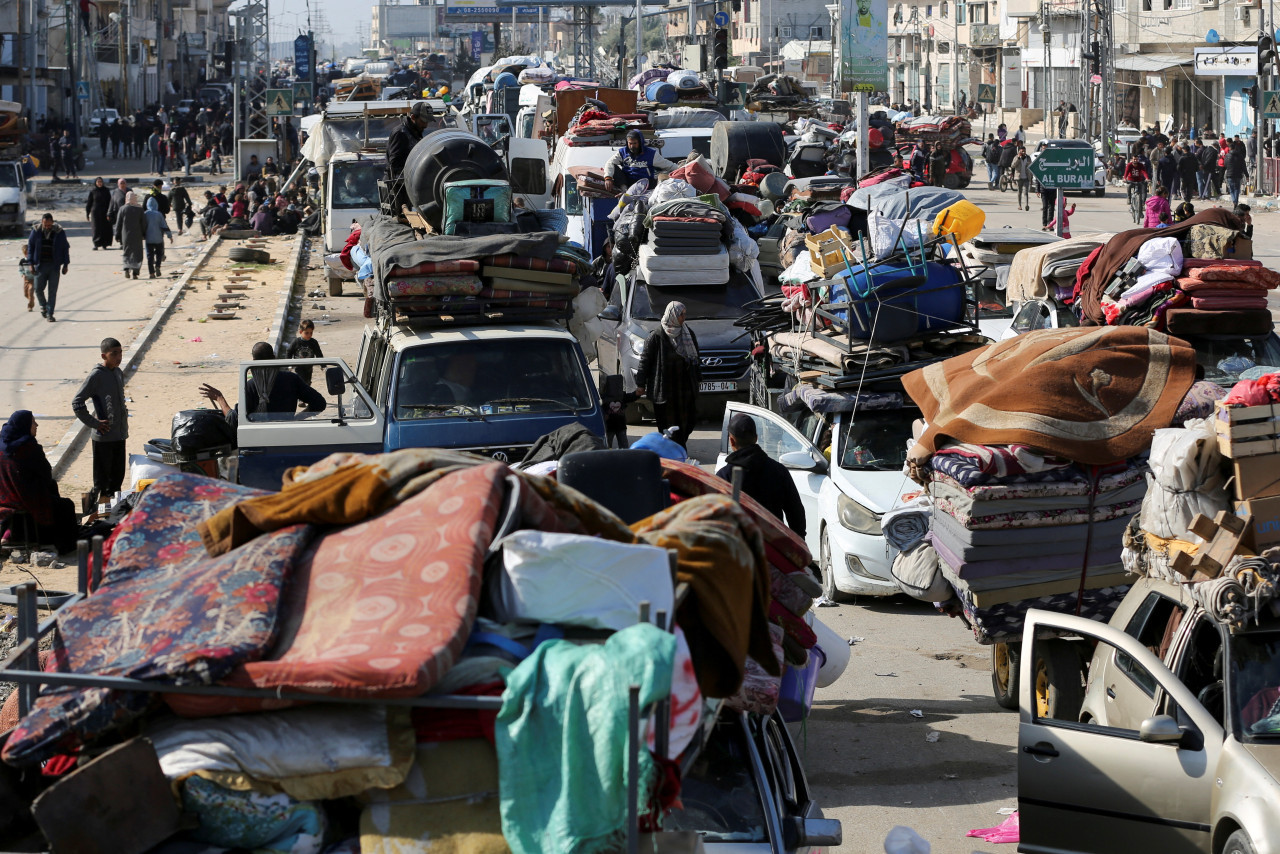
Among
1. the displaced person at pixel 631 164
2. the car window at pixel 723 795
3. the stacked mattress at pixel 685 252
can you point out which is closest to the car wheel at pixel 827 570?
the car window at pixel 723 795

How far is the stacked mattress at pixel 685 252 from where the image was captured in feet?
56.5

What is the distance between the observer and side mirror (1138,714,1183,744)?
17.9 ft

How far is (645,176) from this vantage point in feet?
81.8

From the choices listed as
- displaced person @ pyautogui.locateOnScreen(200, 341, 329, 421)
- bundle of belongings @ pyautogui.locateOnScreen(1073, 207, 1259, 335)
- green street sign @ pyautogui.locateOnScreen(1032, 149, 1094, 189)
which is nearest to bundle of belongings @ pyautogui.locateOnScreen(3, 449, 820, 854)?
displaced person @ pyautogui.locateOnScreen(200, 341, 329, 421)

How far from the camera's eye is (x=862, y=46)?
2230 cm

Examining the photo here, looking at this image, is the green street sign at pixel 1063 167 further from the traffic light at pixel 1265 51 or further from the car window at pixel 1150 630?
the traffic light at pixel 1265 51

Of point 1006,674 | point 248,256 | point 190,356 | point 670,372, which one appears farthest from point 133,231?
point 1006,674

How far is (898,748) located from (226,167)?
183 ft

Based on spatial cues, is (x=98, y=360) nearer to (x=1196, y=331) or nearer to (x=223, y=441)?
(x=223, y=441)

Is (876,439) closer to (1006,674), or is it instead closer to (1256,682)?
(1006,674)

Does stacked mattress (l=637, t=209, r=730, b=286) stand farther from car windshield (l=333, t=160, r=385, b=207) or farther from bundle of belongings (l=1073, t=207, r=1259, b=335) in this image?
car windshield (l=333, t=160, r=385, b=207)

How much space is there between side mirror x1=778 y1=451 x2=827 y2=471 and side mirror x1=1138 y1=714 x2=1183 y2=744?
5.01m

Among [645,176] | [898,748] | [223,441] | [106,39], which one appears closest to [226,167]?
[106,39]

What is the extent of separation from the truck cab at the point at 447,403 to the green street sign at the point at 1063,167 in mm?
10622
